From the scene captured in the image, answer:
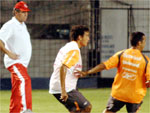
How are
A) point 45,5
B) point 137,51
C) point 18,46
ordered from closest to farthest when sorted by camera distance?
point 137,51, point 18,46, point 45,5

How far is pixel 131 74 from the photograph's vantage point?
22.5 feet

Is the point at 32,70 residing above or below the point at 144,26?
below

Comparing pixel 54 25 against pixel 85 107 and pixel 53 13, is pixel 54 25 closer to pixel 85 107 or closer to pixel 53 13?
pixel 53 13

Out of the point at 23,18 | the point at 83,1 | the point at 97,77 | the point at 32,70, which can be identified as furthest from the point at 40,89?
the point at 23,18

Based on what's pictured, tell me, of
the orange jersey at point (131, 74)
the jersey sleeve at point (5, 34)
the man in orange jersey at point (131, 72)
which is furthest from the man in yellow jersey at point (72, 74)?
the jersey sleeve at point (5, 34)

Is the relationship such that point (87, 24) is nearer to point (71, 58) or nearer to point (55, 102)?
point (55, 102)

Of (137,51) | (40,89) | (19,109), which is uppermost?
(137,51)

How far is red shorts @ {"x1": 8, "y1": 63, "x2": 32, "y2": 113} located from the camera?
7297 mm

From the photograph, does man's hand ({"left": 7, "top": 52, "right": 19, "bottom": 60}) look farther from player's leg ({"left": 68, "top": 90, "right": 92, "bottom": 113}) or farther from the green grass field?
the green grass field

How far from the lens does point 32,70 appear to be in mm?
14508

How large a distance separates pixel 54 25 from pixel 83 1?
3.67ft

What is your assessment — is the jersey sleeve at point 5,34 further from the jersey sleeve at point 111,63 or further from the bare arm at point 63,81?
the jersey sleeve at point 111,63

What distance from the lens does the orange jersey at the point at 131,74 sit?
6852 mm

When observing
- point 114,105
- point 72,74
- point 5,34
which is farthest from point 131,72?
point 5,34
